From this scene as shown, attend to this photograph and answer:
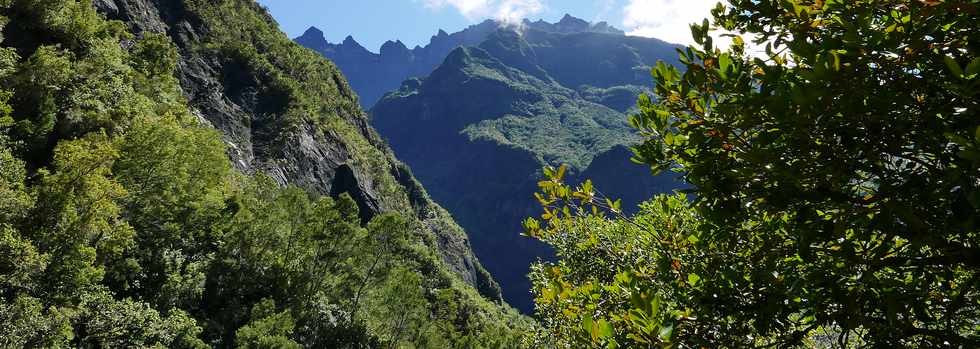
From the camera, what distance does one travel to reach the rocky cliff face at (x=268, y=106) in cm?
6619

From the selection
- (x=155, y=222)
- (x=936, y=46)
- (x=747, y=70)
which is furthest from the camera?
(x=155, y=222)

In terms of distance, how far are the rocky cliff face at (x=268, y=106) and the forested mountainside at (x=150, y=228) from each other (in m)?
0.88

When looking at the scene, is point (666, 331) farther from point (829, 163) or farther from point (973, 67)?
point (973, 67)

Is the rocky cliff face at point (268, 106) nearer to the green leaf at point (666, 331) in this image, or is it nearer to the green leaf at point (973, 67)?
the green leaf at point (666, 331)

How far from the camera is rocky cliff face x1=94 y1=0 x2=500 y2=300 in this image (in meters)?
66.2

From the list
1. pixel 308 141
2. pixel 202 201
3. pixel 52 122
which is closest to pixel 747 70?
pixel 52 122

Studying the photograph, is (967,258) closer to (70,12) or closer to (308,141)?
(70,12)

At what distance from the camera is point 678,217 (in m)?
5.53

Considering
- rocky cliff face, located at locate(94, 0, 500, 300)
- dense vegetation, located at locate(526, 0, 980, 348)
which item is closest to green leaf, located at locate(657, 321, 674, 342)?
dense vegetation, located at locate(526, 0, 980, 348)

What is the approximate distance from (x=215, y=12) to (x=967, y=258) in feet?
315

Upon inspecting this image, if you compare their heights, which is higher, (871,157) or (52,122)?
(52,122)

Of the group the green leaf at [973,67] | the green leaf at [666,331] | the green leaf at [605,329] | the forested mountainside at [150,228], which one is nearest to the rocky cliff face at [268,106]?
the forested mountainside at [150,228]

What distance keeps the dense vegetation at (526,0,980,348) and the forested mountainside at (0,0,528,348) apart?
23567 mm

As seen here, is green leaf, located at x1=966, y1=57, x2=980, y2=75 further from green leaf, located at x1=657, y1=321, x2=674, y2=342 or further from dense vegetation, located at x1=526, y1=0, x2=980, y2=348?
green leaf, located at x1=657, y1=321, x2=674, y2=342
